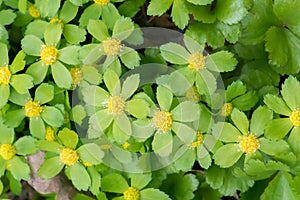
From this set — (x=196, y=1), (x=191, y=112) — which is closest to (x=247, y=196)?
(x=191, y=112)

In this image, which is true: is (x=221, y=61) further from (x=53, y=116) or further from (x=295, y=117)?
(x=53, y=116)

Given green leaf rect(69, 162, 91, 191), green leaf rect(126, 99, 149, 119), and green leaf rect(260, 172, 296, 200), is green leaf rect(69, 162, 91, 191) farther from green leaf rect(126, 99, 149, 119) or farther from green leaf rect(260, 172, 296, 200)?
green leaf rect(260, 172, 296, 200)

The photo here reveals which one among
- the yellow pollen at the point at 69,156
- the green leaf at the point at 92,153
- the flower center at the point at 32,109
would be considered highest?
the flower center at the point at 32,109

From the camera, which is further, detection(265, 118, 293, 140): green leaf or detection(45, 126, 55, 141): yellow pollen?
detection(45, 126, 55, 141): yellow pollen

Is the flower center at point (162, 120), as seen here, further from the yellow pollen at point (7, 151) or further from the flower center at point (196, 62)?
the yellow pollen at point (7, 151)

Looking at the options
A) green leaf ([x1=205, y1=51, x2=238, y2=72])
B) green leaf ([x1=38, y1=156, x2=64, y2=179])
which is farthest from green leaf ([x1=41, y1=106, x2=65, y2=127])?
green leaf ([x1=205, y1=51, x2=238, y2=72])

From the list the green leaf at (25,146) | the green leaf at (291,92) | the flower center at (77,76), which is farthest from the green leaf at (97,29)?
the green leaf at (291,92)

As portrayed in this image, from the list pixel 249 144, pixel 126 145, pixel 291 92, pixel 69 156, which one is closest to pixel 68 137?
pixel 69 156
